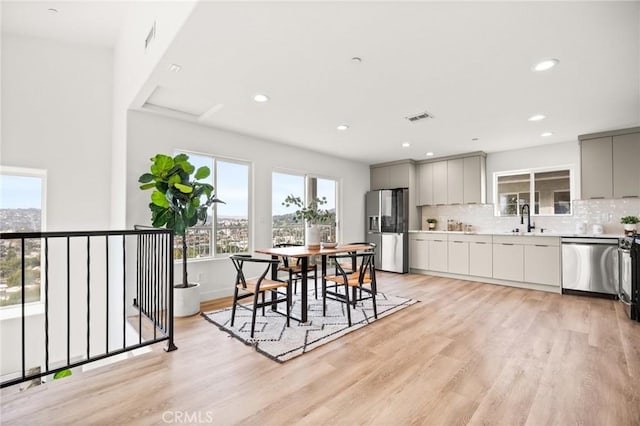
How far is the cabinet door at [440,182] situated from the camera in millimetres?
6215

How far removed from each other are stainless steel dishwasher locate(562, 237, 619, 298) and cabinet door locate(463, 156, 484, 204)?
5.21 feet

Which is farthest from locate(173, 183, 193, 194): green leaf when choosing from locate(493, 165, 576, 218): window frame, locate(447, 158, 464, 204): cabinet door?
locate(493, 165, 576, 218): window frame

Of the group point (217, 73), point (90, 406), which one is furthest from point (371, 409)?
point (217, 73)

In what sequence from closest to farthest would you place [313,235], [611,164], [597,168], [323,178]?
[313,235] → [611,164] → [597,168] → [323,178]

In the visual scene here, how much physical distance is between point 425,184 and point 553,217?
233 centimetres

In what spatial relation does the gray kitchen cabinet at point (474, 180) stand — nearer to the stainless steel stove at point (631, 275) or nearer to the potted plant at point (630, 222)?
the potted plant at point (630, 222)

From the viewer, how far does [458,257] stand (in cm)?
566

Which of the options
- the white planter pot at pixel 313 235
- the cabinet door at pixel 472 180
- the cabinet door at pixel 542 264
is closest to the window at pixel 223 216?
the white planter pot at pixel 313 235

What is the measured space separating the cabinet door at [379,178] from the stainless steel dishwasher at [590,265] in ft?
11.3

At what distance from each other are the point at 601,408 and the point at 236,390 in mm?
2307

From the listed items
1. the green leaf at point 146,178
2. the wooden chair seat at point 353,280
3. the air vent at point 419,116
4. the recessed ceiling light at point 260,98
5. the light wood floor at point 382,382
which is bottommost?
the light wood floor at point 382,382

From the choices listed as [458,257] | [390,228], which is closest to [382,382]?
[458,257]

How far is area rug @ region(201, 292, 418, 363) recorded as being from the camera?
2.64 meters

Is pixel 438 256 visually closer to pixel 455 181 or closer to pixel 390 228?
pixel 390 228
